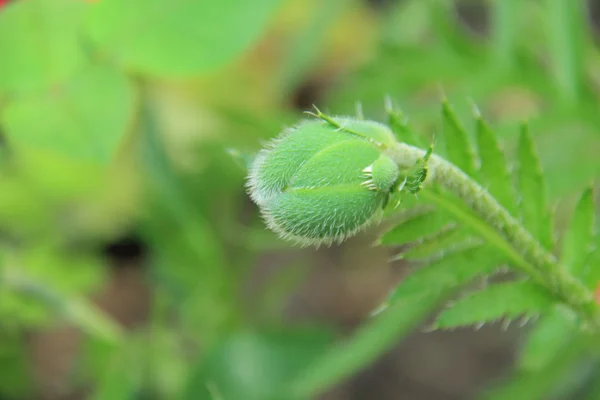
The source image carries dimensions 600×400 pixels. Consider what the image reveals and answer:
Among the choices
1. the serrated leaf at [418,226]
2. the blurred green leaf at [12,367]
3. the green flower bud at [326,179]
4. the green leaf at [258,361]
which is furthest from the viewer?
the blurred green leaf at [12,367]

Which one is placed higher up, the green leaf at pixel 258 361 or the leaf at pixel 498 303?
the leaf at pixel 498 303

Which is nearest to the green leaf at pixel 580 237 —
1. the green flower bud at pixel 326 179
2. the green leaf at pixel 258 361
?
the green flower bud at pixel 326 179

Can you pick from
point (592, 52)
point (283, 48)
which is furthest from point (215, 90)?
point (592, 52)

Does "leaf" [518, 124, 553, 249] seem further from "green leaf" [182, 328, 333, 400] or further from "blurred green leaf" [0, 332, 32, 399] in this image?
"blurred green leaf" [0, 332, 32, 399]

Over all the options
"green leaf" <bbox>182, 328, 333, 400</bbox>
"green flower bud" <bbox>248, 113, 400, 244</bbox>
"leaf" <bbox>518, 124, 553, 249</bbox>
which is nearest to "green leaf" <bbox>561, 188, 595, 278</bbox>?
"leaf" <bbox>518, 124, 553, 249</bbox>

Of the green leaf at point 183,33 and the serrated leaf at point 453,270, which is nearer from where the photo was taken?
the serrated leaf at point 453,270

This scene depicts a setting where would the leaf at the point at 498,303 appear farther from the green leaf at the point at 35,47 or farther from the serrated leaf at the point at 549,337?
the green leaf at the point at 35,47

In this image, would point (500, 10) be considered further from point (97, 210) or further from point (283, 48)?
point (97, 210)

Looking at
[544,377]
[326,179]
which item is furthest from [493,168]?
[544,377]

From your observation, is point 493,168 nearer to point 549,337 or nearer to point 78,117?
point 549,337
